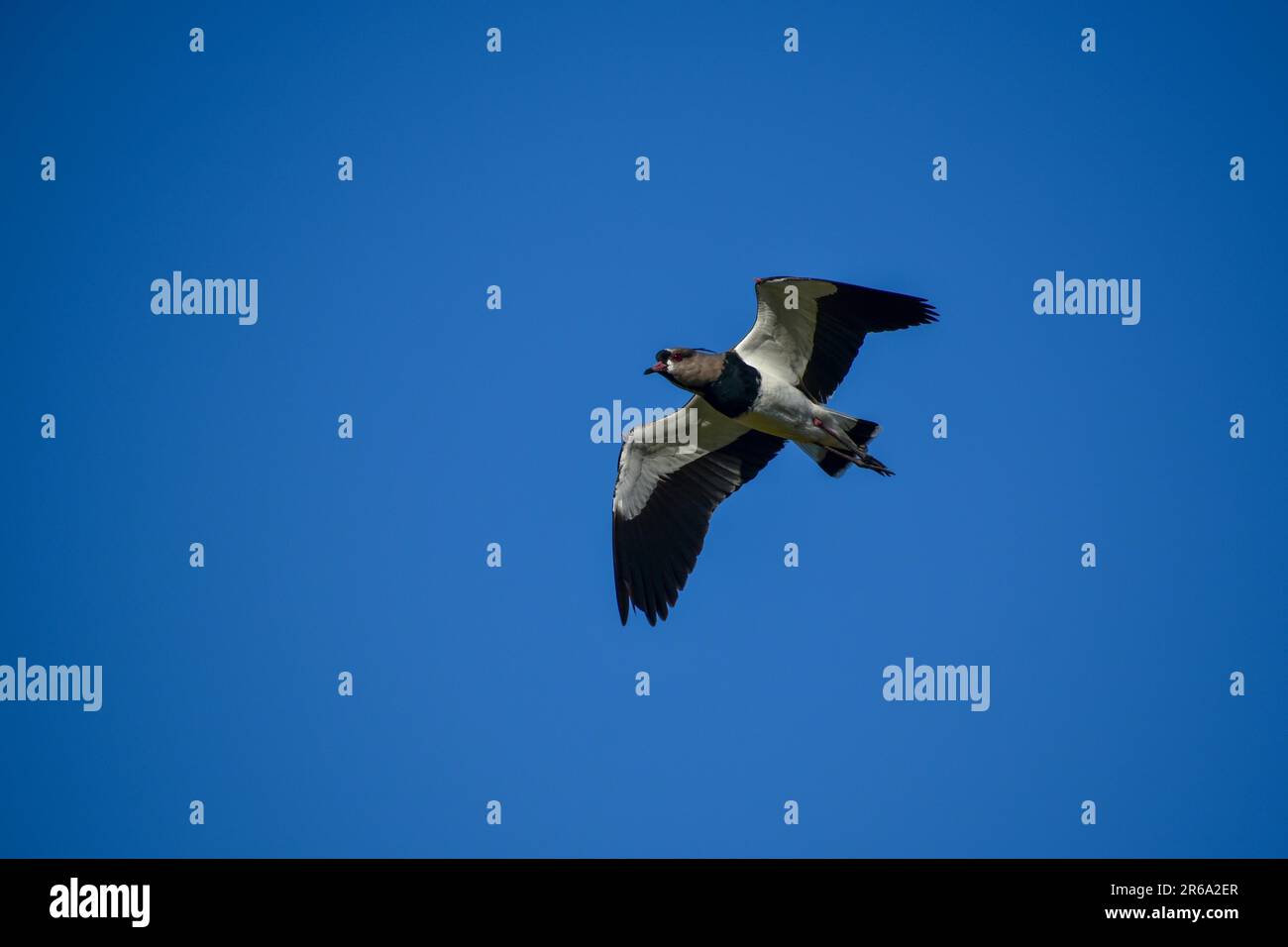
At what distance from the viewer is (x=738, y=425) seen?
1463cm

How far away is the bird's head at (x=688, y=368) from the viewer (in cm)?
1336

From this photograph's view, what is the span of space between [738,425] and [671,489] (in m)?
0.95

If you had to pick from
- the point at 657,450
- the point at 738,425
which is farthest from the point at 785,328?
the point at 657,450
